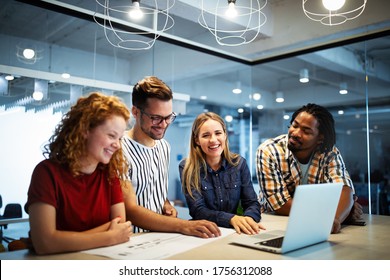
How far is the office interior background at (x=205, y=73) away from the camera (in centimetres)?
269

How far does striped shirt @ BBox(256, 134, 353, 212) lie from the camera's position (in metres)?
2.07

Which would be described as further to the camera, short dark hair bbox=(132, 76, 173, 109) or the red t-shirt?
short dark hair bbox=(132, 76, 173, 109)

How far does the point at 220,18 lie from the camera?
3389 millimetres

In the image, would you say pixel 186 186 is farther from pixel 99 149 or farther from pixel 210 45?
pixel 210 45

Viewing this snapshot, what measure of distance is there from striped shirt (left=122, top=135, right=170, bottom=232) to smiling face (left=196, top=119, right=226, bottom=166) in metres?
0.25

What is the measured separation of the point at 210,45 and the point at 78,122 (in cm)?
286

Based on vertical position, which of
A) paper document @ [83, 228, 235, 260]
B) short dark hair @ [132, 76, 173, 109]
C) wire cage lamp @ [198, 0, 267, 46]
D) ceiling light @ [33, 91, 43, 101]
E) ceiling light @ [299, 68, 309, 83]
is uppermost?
wire cage lamp @ [198, 0, 267, 46]

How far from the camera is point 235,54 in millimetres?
4191

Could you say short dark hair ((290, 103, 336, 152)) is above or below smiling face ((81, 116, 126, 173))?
above

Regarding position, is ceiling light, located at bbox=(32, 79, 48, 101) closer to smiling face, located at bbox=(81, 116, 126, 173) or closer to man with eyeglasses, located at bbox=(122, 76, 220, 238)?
man with eyeglasses, located at bbox=(122, 76, 220, 238)

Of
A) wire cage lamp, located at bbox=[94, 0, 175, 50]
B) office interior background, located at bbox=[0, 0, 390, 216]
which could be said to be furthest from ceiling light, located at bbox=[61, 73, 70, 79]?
wire cage lamp, located at bbox=[94, 0, 175, 50]

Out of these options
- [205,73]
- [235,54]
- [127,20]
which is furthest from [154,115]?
[205,73]

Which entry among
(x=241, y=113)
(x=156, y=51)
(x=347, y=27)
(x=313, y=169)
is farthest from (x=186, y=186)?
(x=241, y=113)

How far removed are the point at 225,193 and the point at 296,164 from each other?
58 centimetres
